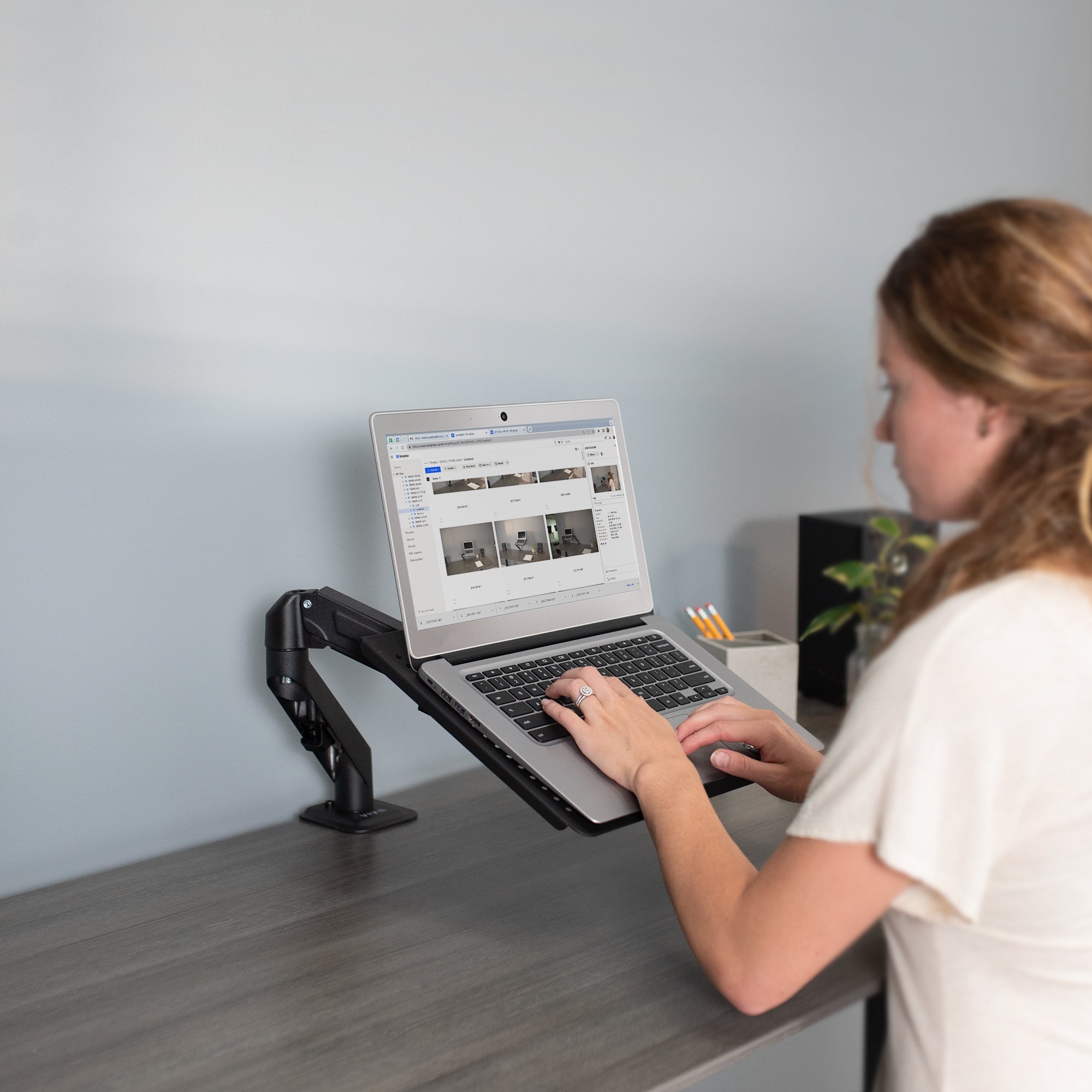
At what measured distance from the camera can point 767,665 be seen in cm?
133

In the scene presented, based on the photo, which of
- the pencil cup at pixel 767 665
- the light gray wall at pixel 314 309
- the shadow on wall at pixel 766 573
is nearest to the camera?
the light gray wall at pixel 314 309

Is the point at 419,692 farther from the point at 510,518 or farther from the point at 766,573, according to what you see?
the point at 766,573

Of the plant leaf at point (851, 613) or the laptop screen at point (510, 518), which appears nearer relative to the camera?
the laptop screen at point (510, 518)

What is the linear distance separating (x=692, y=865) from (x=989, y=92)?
1.64 meters

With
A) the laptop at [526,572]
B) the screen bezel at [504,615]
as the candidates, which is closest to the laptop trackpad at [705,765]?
the laptop at [526,572]

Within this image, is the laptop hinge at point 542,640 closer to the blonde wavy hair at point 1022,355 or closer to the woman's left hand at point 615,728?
the woman's left hand at point 615,728

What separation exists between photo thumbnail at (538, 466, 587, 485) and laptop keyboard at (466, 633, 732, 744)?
0.19 metres

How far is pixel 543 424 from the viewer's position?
1.13 metres

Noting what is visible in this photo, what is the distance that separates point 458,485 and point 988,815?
0.62 meters

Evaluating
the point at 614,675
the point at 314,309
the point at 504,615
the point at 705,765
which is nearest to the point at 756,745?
the point at 705,765

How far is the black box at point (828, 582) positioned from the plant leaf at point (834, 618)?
4cm

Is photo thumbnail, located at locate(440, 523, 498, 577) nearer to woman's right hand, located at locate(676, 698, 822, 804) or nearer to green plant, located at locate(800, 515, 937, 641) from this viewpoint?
woman's right hand, located at locate(676, 698, 822, 804)

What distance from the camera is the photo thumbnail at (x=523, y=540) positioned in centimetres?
109

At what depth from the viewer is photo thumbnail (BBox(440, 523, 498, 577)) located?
1046 mm
